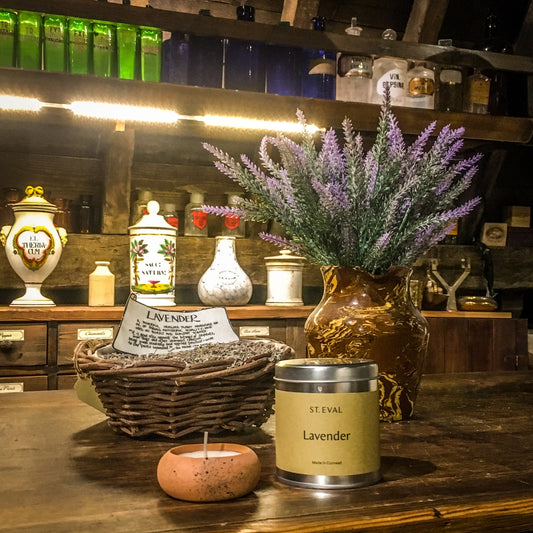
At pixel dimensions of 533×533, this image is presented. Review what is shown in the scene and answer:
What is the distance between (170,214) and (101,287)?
451 mm

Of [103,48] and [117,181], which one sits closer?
[103,48]

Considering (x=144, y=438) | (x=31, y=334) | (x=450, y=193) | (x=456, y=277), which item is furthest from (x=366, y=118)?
(x=144, y=438)

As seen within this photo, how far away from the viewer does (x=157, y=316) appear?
107 centimetres

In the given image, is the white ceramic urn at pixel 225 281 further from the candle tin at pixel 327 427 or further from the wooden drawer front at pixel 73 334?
the candle tin at pixel 327 427

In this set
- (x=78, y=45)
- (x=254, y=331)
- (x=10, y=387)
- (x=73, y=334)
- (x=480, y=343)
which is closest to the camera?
(x=10, y=387)

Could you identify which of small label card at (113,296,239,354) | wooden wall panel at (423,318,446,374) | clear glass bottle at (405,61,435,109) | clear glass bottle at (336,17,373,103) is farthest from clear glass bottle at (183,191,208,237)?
small label card at (113,296,239,354)

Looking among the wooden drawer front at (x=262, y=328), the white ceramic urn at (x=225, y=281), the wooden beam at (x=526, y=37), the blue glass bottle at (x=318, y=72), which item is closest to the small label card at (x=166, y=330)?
the wooden drawer front at (x=262, y=328)

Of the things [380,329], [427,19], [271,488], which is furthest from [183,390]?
[427,19]

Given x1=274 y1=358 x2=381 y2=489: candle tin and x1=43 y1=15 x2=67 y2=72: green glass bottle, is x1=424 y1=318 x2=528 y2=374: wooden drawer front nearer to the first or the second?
x1=43 y1=15 x2=67 y2=72: green glass bottle

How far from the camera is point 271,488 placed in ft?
2.26

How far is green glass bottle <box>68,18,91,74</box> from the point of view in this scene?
262 cm

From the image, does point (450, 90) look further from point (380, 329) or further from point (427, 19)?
point (380, 329)

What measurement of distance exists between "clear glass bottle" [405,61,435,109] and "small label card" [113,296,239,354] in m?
2.09

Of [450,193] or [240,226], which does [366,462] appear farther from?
[240,226]
